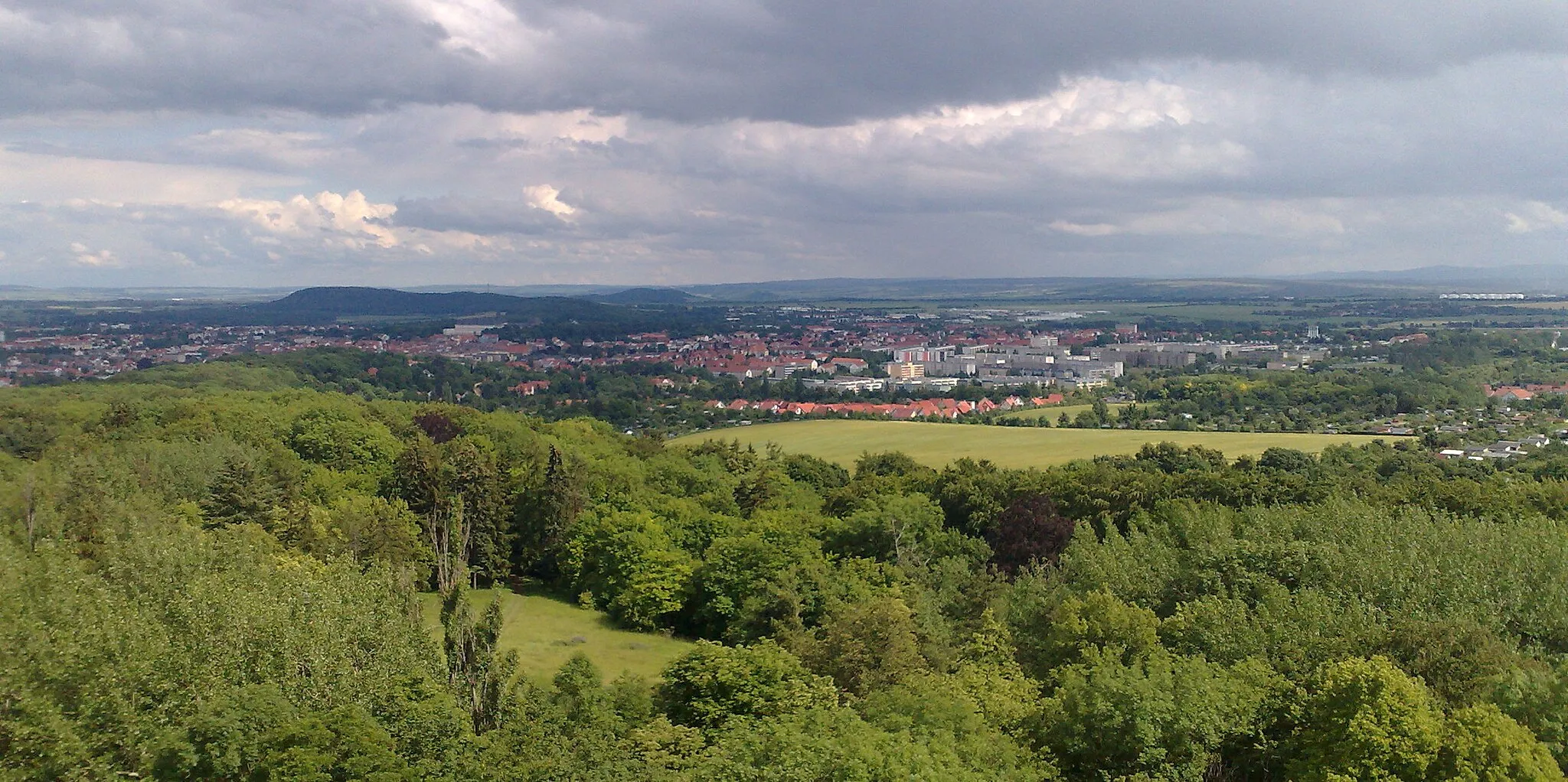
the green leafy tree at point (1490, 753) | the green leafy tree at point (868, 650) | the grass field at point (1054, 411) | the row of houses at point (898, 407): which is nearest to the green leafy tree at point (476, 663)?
the green leafy tree at point (868, 650)

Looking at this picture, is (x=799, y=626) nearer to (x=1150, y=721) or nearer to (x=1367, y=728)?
(x=1150, y=721)

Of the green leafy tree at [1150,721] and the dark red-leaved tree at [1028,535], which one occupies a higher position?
the green leafy tree at [1150,721]

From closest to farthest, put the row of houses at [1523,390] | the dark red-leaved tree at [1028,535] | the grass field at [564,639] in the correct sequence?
the grass field at [564,639] → the dark red-leaved tree at [1028,535] → the row of houses at [1523,390]

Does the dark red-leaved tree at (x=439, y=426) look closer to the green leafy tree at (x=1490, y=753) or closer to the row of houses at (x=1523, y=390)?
the green leafy tree at (x=1490, y=753)

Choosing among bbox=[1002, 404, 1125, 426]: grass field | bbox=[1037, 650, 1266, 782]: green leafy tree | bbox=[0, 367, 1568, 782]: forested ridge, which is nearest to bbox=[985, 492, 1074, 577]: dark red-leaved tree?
bbox=[0, 367, 1568, 782]: forested ridge

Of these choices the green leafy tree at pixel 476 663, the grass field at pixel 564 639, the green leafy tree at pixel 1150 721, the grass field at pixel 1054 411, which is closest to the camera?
the green leafy tree at pixel 1150 721

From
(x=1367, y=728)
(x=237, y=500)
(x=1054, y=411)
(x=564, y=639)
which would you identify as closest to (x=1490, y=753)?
(x=1367, y=728)
